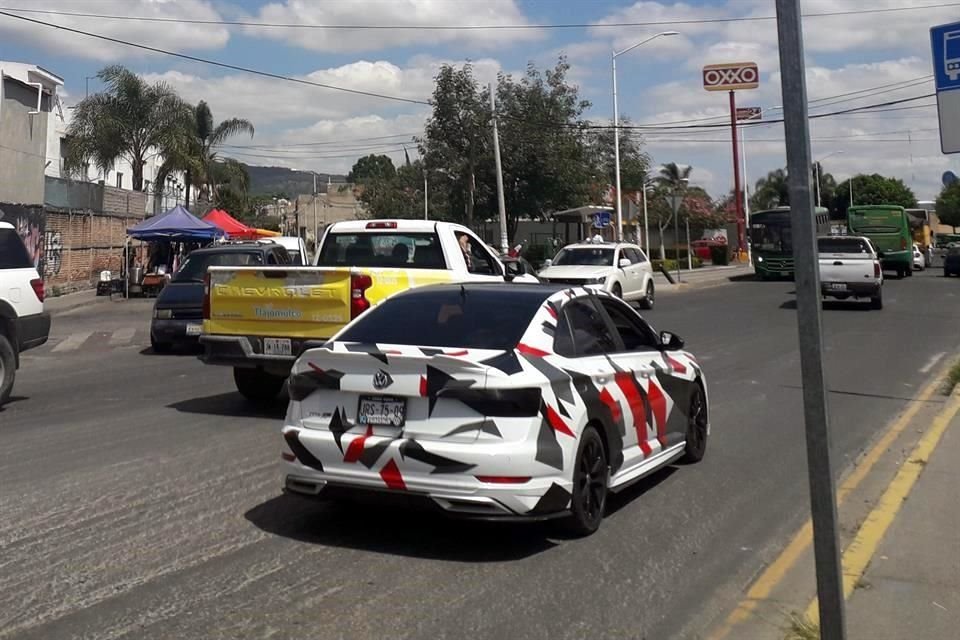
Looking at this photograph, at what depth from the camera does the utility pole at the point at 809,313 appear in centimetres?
366

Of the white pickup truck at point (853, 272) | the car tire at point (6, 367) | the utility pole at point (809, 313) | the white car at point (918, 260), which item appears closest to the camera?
the utility pole at point (809, 313)

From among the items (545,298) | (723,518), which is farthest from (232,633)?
(723,518)

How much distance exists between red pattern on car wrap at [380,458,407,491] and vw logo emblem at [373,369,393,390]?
0.43m

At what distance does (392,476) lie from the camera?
563 centimetres

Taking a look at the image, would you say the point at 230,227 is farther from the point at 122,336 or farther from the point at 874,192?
the point at 874,192

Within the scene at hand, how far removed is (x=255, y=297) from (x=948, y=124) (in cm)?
649

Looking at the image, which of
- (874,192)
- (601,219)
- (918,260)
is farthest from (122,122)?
(874,192)

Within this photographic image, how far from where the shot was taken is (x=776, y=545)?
19.8ft

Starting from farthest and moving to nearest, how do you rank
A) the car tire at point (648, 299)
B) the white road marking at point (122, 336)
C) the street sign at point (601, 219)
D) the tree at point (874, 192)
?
the tree at point (874, 192) < the street sign at point (601, 219) < the car tire at point (648, 299) < the white road marking at point (122, 336)

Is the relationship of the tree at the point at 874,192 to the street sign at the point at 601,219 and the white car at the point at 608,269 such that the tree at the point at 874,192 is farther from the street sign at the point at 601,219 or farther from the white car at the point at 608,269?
the white car at the point at 608,269

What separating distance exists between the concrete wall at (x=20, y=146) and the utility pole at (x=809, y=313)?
97.3 ft

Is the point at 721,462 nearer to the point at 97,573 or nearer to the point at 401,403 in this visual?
the point at 401,403

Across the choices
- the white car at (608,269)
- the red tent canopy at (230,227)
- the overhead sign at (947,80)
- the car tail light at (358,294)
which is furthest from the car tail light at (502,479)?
the red tent canopy at (230,227)

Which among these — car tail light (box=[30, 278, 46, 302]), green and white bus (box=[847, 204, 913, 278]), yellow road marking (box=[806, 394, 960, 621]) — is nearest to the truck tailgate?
car tail light (box=[30, 278, 46, 302])
